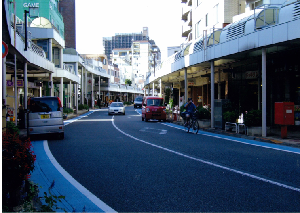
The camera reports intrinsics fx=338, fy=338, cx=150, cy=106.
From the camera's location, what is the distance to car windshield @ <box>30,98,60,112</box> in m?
15.6

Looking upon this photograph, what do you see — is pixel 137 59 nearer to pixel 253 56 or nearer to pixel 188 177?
pixel 253 56

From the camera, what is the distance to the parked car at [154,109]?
94.2ft

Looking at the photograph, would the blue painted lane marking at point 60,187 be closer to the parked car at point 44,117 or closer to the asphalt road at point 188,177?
the asphalt road at point 188,177

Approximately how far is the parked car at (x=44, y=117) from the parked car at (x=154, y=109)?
1337 centimetres

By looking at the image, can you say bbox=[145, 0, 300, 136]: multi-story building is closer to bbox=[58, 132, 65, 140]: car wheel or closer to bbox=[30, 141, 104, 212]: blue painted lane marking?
bbox=[58, 132, 65, 140]: car wheel

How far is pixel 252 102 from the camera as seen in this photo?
75.0ft

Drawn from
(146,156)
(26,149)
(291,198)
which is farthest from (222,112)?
(26,149)

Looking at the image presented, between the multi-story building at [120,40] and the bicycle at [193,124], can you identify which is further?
the multi-story building at [120,40]

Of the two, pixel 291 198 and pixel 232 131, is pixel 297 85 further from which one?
pixel 291 198

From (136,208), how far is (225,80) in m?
24.7

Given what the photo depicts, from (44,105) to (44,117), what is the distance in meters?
0.60

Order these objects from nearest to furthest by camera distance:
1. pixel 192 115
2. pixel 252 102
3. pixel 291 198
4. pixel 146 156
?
pixel 291 198
pixel 146 156
pixel 192 115
pixel 252 102

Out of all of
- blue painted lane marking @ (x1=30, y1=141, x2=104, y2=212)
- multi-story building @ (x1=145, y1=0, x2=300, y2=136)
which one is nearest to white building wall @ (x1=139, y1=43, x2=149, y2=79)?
multi-story building @ (x1=145, y1=0, x2=300, y2=136)

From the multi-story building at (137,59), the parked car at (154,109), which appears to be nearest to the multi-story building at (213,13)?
the parked car at (154,109)
